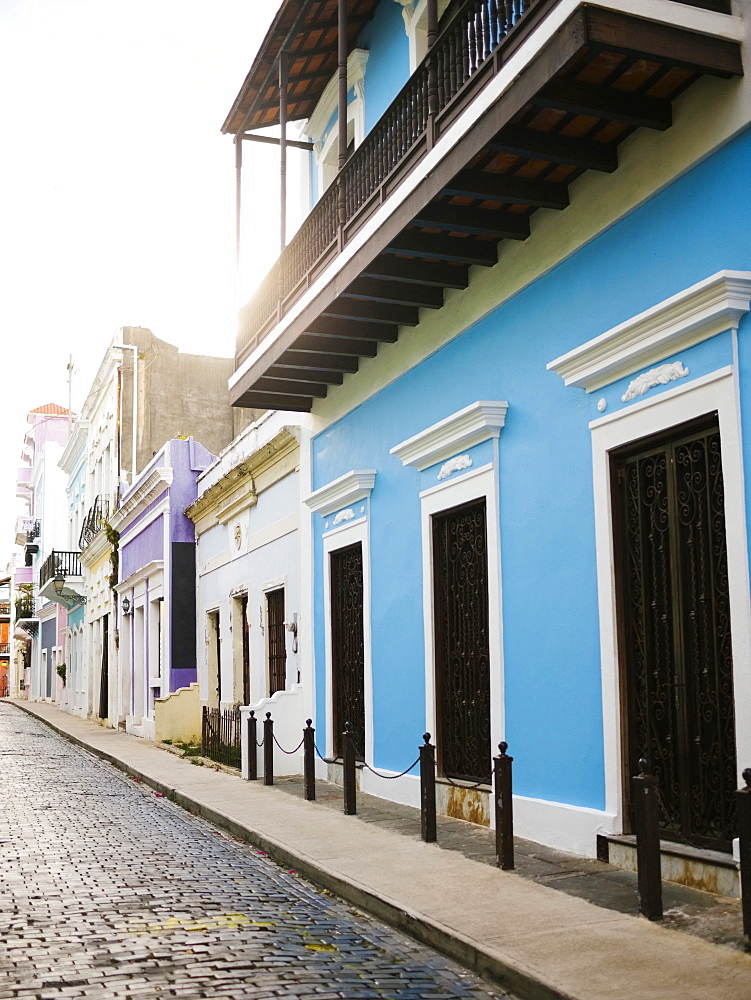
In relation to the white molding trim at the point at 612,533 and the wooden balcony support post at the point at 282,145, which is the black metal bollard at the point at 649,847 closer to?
the white molding trim at the point at 612,533

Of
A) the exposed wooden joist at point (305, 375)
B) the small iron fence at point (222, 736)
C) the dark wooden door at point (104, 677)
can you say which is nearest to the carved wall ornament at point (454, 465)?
the exposed wooden joist at point (305, 375)

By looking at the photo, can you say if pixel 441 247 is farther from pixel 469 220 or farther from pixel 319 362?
pixel 319 362

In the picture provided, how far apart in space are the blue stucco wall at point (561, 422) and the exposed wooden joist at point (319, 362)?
1.89 m

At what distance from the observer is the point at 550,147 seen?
7.10 m

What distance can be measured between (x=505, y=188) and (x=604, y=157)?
77cm

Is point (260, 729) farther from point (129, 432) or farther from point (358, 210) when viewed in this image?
point (129, 432)

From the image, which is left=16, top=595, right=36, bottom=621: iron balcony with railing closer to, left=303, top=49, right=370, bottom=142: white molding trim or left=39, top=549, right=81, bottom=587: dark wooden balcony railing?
left=39, top=549, right=81, bottom=587: dark wooden balcony railing

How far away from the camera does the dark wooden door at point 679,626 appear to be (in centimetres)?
618

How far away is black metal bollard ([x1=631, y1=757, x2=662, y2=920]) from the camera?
5.45 meters

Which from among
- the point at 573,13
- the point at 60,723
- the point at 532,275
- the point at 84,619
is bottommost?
the point at 60,723

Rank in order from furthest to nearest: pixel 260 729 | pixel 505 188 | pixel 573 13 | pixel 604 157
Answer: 1. pixel 260 729
2. pixel 505 188
3. pixel 604 157
4. pixel 573 13

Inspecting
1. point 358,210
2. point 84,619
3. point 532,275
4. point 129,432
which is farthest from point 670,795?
point 84,619

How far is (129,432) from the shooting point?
2644cm

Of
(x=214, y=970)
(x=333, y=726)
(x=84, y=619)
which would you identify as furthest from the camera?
(x=84, y=619)
